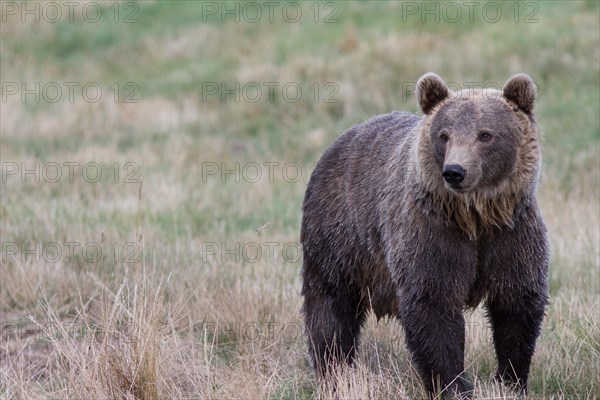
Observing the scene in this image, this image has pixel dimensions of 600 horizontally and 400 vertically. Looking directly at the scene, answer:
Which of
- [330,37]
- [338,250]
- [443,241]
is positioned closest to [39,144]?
[330,37]

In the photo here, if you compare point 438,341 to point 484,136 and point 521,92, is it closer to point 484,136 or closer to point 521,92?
point 484,136

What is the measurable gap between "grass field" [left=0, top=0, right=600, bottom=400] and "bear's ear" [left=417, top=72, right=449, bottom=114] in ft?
4.52

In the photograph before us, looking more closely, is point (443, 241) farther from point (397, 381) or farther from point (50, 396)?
point (50, 396)

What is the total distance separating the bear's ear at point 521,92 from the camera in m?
Result: 5.04

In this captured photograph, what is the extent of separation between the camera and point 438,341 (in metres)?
5.00

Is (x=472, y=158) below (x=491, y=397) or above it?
above

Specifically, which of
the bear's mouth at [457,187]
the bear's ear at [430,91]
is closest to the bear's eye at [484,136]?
the bear's mouth at [457,187]

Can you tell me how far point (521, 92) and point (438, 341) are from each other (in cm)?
126

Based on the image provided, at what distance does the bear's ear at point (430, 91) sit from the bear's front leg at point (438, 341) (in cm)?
97

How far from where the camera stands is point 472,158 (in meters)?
4.82

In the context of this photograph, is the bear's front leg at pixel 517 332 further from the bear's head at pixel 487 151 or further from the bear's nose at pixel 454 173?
the bear's nose at pixel 454 173

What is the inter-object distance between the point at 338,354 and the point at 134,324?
1343mm

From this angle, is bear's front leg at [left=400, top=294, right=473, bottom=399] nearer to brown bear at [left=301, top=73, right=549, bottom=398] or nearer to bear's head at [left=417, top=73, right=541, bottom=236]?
brown bear at [left=301, top=73, right=549, bottom=398]

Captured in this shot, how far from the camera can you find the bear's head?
4887 mm
